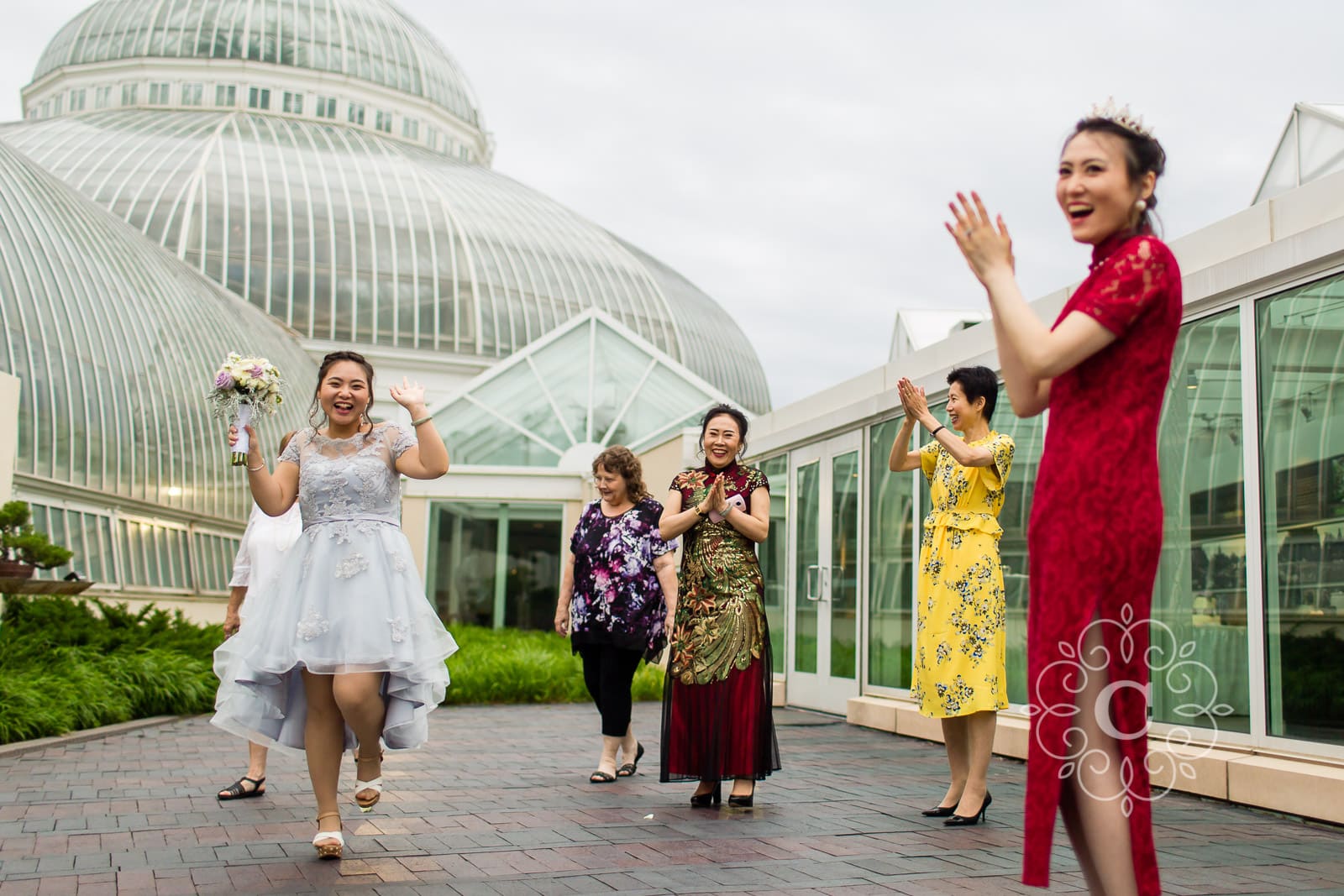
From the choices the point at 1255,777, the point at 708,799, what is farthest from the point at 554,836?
the point at 1255,777

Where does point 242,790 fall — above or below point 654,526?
below

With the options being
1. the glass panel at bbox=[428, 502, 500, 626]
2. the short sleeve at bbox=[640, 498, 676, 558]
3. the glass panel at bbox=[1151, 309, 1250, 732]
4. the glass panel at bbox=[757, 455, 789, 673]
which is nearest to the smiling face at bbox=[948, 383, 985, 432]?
the glass panel at bbox=[1151, 309, 1250, 732]

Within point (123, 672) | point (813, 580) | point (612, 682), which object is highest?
point (813, 580)

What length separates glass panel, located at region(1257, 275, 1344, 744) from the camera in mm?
6570

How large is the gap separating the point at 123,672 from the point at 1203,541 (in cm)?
907

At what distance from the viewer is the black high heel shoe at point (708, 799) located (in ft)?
22.2

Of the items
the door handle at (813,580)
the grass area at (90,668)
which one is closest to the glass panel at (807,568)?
the door handle at (813,580)

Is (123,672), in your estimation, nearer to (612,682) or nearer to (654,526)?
(612,682)

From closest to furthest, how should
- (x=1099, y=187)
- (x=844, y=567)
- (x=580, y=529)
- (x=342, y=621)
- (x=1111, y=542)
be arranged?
(x=1111, y=542) → (x=1099, y=187) → (x=342, y=621) → (x=580, y=529) → (x=844, y=567)

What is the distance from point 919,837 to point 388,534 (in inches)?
105

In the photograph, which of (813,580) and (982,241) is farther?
(813,580)

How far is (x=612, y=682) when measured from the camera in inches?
321

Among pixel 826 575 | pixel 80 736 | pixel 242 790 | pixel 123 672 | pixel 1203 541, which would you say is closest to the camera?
pixel 242 790

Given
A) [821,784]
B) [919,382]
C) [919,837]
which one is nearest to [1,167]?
[919,382]
